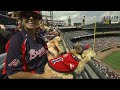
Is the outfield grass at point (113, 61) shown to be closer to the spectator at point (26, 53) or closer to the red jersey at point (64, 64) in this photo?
the red jersey at point (64, 64)

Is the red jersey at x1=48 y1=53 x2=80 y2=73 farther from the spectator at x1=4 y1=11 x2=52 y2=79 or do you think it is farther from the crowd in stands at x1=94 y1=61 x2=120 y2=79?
the crowd in stands at x1=94 y1=61 x2=120 y2=79

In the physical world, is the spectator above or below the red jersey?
above

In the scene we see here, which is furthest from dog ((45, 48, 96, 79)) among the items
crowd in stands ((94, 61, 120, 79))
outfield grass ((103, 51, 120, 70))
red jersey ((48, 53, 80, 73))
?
outfield grass ((103, 51, 120, 70))

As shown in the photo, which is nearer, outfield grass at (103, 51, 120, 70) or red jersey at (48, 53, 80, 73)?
red jersey at (48, 53, 80, 73)

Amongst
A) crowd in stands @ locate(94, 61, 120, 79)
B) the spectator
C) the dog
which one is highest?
the spectator

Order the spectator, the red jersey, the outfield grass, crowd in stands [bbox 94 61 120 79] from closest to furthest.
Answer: the spectator, the red jersey, crowd in stands [bbox 94 61 120 79], the outfield grass

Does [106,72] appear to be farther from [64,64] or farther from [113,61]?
[113,61]

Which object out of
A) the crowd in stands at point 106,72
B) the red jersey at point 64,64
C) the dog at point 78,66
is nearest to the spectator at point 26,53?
the dog at point 78,66

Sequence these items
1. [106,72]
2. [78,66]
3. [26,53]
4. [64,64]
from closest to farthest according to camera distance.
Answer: [26,53], [64,64], [78,66], [106,72]

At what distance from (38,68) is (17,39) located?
34 cm

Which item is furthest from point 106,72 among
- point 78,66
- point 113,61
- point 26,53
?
point 113,61
